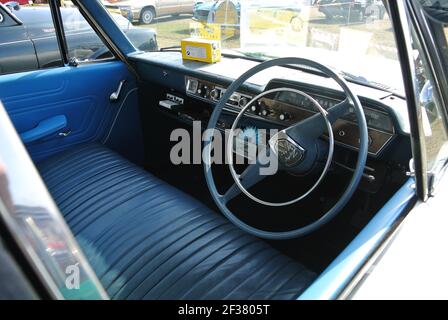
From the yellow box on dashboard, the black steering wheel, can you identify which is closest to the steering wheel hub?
the black steering wheel

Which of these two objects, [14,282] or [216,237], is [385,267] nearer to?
[216,237]

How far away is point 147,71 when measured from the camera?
2.74 meters

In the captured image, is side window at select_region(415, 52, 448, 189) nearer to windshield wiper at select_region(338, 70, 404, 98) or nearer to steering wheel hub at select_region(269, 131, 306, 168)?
windshield wiper at select_region(338, 70, 404, 98)

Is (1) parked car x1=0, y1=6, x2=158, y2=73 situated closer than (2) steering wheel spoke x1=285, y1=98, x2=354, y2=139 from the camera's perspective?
No

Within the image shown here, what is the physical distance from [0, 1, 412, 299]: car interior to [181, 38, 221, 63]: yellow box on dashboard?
6 cm

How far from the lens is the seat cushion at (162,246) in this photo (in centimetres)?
136

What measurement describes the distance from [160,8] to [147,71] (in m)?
0.46

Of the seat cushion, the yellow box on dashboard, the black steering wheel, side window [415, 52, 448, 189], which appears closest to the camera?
side window [415, 52, 448, 189]

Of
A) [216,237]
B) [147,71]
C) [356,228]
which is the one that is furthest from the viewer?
[147,71]

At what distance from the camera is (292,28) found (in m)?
2.12

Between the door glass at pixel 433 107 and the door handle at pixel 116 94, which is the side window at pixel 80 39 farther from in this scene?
the door glass at pixel 433 107

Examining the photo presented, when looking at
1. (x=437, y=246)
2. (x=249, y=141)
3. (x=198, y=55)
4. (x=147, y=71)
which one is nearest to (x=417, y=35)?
(x=437, y=246)

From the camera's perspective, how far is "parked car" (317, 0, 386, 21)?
1701 millimetres

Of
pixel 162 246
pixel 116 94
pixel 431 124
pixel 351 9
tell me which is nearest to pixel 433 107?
pixel 431 124
